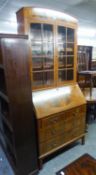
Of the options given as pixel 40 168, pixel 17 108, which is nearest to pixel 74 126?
pixel 40 168

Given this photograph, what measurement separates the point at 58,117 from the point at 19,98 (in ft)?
2.43

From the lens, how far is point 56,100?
227cm

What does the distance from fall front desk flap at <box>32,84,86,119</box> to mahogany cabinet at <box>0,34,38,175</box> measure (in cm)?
23

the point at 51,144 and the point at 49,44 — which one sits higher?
the point at 49,44

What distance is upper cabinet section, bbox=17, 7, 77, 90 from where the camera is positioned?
1949 millimetres

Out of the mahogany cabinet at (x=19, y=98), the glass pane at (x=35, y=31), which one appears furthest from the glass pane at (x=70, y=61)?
the mahogany cabinet at (x=19, y=98)

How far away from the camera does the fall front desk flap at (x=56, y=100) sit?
6.68 feet

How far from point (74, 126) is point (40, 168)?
0.82 meters

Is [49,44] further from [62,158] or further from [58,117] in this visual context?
[62,158]

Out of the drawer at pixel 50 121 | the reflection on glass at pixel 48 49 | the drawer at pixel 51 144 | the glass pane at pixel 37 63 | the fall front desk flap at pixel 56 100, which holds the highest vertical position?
the reflection on glass at pixel 48 49

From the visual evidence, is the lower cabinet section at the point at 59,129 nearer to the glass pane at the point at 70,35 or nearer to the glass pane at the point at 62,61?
the glass pane at the point at 62,61

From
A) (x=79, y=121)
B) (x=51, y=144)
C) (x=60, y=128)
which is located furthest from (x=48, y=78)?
(x=51, y=144)

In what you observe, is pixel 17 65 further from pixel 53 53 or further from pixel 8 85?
pixel 53 53

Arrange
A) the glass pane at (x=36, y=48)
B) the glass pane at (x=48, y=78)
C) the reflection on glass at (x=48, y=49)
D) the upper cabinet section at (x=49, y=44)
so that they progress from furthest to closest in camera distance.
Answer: the glass pane at (x=48, y=78)
the reflection on glass at (x=48, y=49)
the glass pane at (x=36, y=48)
the upper cabinet section at (x=49, y=44)
